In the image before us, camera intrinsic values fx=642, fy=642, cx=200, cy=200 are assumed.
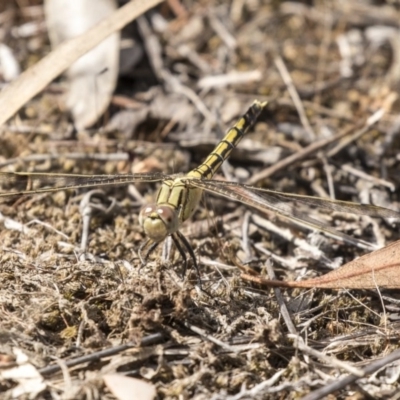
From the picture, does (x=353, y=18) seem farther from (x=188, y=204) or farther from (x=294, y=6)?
(x=188, y=204)

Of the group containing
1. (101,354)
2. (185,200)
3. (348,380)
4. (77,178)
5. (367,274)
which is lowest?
(348,380)

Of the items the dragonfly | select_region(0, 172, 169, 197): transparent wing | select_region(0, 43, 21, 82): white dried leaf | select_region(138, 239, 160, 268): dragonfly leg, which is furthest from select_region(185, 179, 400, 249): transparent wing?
select_region(0, 43, 21, 82): white dried leaf

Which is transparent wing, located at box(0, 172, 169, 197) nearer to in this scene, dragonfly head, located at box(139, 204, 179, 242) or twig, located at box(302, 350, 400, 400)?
dragonfly head, located at box(139, 204, 179, 242)

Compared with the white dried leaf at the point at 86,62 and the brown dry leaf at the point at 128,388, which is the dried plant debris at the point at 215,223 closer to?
the brown dry leaf at the point at 128,388

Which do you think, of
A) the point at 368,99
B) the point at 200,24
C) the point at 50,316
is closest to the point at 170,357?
the point at 50,316

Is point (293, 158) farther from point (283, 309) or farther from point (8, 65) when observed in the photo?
point (8, 65)

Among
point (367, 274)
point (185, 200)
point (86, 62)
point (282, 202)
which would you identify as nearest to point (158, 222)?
point (185, 200)

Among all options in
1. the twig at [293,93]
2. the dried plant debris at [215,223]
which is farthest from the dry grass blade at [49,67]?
the twig at [293,93]

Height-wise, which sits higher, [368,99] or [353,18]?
[353,18]
